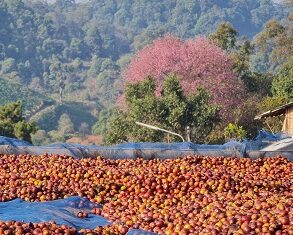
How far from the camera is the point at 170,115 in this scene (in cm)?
2119

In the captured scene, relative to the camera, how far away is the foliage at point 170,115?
21141 millimetres

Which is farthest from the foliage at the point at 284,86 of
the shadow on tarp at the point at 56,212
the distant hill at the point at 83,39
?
the distant hill at the point at 83,39

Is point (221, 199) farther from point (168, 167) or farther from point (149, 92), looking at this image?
point (149, 92)

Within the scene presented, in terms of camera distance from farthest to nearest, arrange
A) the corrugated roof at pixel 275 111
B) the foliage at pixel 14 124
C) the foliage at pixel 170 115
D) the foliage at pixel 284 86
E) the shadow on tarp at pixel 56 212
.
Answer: the foliage at pixel 284 86 → the foliage at pixel 14 124 → the foliage at pixel 170 115 → the corrugated roof at pixel 275 111 → the shadow on tarp at pixel 56 212

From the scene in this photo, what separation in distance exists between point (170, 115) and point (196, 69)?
7629mm

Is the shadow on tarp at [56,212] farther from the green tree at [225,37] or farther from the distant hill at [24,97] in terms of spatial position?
the distant hill at [24,97]

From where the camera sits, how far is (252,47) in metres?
33.3

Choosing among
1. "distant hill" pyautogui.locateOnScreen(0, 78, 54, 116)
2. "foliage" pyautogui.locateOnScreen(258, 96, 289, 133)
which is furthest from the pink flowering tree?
"distant hill" pyautogui.locateOnScreen(0, 78, 54, 116)

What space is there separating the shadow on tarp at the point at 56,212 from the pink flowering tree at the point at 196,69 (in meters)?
21.1

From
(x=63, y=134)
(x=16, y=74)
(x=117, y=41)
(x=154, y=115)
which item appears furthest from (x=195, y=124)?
(x=117, y=41)

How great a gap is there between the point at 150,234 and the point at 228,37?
2802 centimetres

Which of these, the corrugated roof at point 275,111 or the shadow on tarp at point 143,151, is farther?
the corrugated roof at point 275,111

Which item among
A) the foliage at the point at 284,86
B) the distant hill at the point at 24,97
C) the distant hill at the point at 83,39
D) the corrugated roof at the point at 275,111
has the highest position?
the distant hill at the point at 83,39

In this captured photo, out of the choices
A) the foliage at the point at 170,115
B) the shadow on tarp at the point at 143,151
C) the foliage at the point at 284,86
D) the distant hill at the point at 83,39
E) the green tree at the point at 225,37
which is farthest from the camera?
the distant hill at the point at 83,39
